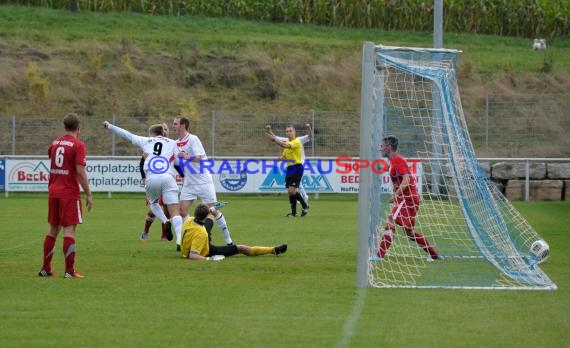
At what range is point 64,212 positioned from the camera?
38.3 ft

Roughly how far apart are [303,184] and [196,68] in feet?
52.3

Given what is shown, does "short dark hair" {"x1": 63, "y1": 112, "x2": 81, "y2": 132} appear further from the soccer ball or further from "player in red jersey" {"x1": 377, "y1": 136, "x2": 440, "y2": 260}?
the soccer ball

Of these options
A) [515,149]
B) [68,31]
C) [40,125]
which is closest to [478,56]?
[515,149]

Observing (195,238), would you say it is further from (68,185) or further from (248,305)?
(248,305)

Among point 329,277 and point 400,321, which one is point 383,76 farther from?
point 400,321

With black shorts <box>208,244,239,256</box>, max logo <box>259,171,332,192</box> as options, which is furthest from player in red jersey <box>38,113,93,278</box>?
max logo <box>259,171,332,192</box>

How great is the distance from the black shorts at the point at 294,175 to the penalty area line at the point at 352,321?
13.1 m

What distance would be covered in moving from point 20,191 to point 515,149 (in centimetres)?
1646

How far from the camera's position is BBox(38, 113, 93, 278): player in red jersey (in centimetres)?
1167

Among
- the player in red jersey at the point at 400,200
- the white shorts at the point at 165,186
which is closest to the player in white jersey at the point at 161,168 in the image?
the white shorts at the point at 165,186

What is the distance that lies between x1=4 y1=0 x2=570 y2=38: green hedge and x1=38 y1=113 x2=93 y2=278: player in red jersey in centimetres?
4598

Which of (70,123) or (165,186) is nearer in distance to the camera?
(70,123)

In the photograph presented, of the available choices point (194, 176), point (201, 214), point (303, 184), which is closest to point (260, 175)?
point (303, 184)

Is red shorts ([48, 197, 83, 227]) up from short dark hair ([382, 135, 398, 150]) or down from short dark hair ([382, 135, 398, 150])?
down
